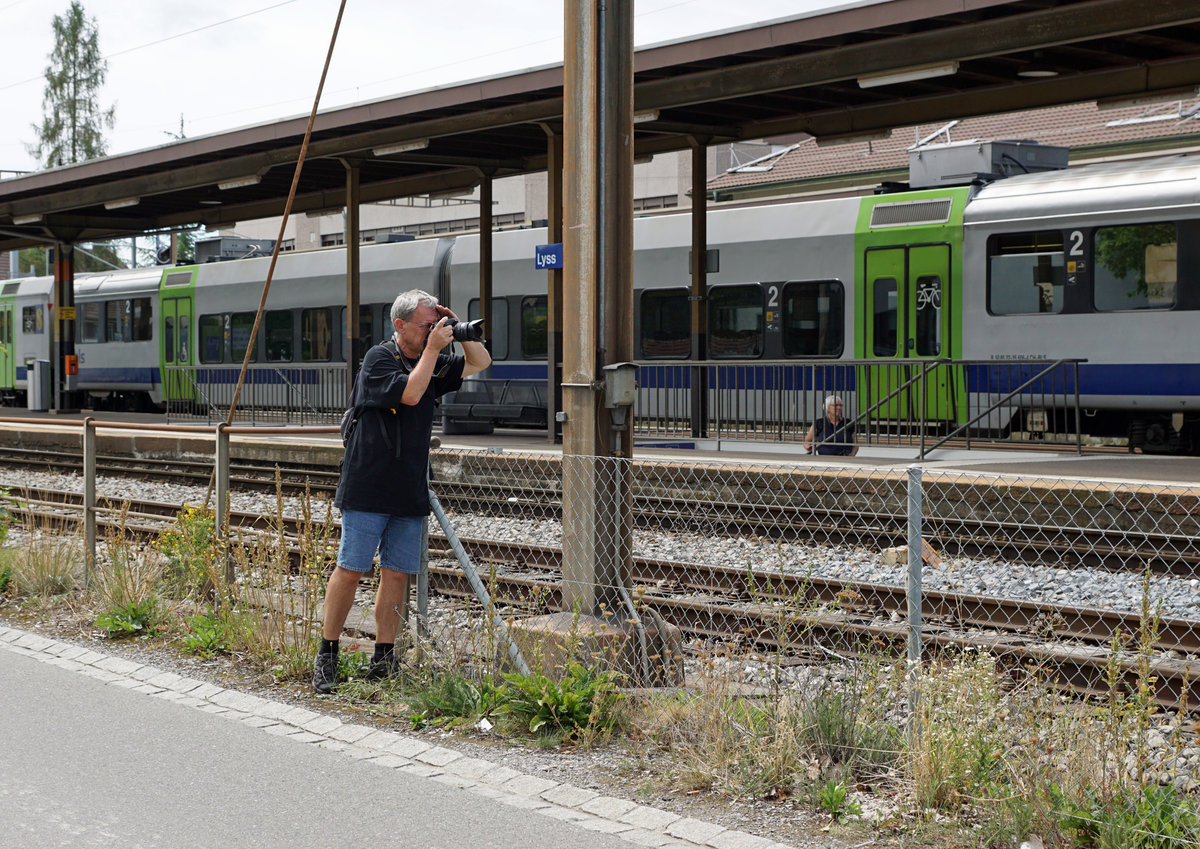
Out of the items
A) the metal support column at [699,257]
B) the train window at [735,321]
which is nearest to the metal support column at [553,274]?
the metal support column at [699,257]

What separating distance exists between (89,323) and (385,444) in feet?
98.1

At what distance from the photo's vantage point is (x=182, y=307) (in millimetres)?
30266

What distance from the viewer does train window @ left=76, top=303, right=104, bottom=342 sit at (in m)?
33.4

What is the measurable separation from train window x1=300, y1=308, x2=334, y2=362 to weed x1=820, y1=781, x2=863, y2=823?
2212cm

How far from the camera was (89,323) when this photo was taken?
33.7m

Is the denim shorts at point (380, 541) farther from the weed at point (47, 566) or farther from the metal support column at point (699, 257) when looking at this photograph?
the metal support column at point (699, 257)

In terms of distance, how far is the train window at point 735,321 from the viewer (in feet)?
63.8

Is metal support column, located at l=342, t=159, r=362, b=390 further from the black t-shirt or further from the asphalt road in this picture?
the asphalt road

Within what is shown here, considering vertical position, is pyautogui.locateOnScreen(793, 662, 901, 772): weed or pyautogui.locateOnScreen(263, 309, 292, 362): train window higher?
pyautogui.locateOnScreen(263, 309, 292, 362): train window

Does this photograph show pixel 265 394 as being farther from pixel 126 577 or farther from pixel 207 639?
pixel 207 639

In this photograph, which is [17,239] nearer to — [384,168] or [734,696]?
[384,168]

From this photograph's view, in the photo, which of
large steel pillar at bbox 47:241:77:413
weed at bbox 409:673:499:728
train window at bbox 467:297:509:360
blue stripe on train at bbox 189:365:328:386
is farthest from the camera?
large steel pillar at bbox 47:241:77:413

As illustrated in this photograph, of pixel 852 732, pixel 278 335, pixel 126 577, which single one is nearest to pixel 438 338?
pixel 852 732

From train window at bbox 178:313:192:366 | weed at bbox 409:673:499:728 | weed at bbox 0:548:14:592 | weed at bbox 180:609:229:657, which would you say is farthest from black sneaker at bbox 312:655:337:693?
train window at bbox 178:313:192:366
